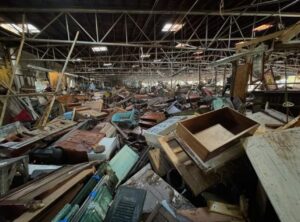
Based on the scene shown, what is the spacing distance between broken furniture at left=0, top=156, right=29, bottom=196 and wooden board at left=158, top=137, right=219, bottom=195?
196 centimetres

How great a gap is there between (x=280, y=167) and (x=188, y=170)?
1.02 m

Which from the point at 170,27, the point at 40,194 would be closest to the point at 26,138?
the point at 40,194

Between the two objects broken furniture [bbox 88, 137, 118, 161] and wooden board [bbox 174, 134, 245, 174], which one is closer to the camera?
wooden board [bbox 174, 134, 245, 174]

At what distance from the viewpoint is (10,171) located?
211 cm

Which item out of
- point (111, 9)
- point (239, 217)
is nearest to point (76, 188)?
point (239, 217)

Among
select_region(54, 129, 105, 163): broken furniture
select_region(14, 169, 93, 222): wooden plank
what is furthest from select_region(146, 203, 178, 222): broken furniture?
select_region(54, 129, 105, 163): broken furniture

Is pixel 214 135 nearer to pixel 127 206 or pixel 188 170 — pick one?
pixel 188 170

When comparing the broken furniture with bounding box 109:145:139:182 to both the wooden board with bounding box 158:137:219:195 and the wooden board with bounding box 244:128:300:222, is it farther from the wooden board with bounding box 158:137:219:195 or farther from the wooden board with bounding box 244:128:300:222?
the wooden board with bounding box 244:128:300:222

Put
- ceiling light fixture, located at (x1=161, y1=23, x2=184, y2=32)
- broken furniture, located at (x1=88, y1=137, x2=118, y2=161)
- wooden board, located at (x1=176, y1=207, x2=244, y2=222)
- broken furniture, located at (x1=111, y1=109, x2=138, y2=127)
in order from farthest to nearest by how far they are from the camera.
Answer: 1. ceiling light fixture, located at (x1=161, y1=23, x2=184, y2=32)
2. broken furniture, located at (x1=111, y1=109, x2=138, y2=127)
3. broken furniture, located at (x1=88, y1=137, x2=118, y2=161)
4. wooden board, located at (x1=176, y1=207, x2=244, y2=222)

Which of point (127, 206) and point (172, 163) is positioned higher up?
point (172, 163)

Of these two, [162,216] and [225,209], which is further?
[225,209]

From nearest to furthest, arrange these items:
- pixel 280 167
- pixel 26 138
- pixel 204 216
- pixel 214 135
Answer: pixel 280 167, pixel 204 216, pixel 214 135, pixel 26 138

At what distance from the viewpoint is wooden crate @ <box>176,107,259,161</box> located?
7.89ft

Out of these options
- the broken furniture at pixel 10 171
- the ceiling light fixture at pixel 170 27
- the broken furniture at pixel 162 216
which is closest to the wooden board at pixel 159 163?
the broken furniture at pixel 162 216
